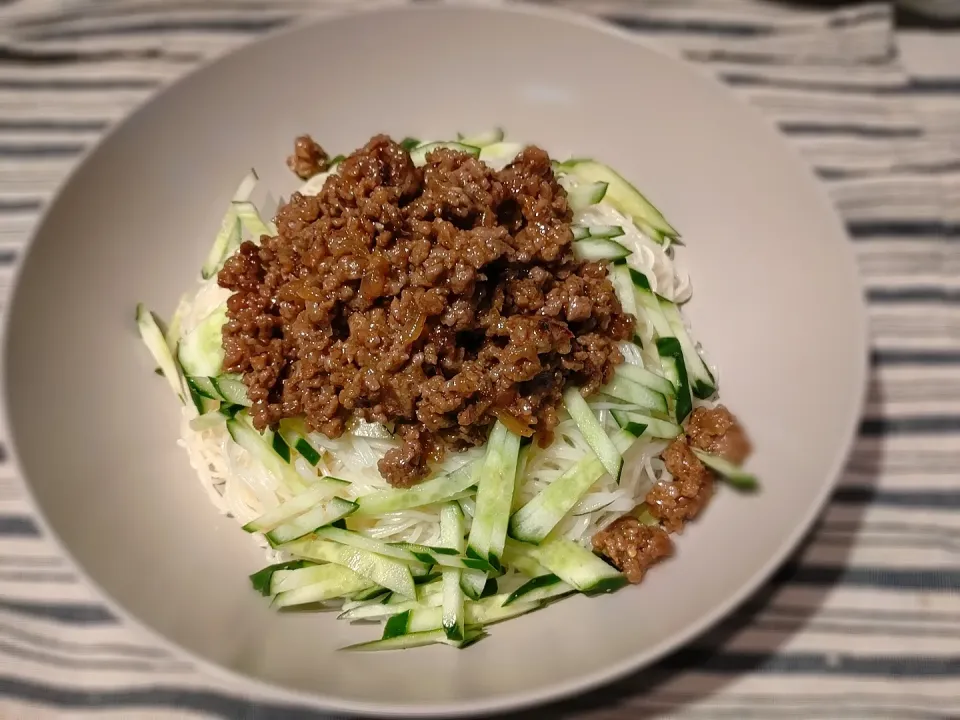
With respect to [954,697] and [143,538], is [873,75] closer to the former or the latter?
[954,697]

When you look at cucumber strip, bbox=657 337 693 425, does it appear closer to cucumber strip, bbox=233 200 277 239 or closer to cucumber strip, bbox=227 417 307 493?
cucumber strip, bbox=227 417 307 493

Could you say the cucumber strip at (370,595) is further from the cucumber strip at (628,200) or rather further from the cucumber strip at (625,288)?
the cucumber strip at (628,200)

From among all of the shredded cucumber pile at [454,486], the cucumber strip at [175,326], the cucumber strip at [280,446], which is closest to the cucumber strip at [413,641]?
the shredded cucumber pile at [454,486]

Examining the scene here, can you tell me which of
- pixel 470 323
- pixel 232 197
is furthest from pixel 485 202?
pixel 232 197

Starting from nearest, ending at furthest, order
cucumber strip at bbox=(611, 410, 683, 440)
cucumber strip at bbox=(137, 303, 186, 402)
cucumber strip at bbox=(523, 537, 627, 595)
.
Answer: cucumber strip at bbox=(523, 537, 627, 595)
cucumber strip at bbox=(611, 410, 683, 440)
cucumber strip at bbox=(137, 303, 186, 402)

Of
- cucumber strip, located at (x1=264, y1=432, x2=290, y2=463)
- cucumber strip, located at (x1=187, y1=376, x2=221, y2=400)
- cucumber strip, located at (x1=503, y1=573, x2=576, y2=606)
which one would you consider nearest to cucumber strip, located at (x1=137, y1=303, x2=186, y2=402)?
cucumber strip, located at (x1=187, y1=376, x2=221, y2=400)

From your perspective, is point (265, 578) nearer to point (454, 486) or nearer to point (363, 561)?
point (363, 561)
